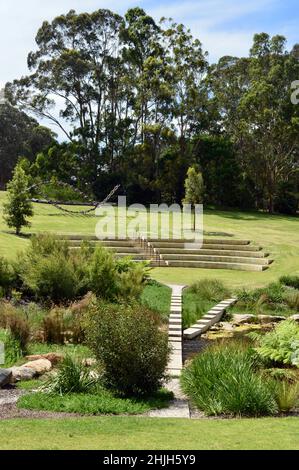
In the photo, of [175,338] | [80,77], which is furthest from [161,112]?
[175,338]

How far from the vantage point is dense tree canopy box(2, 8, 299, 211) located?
1740 inches

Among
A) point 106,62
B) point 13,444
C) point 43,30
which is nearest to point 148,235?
point 13,444

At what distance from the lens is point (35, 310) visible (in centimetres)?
1384

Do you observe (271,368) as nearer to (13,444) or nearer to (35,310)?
(13,444)

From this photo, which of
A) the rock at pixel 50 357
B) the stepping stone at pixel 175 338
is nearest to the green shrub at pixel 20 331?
the rock at pixel 50 357

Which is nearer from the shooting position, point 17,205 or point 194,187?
point 17,205

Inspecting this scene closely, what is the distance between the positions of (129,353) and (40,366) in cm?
184

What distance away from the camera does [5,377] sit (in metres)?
8.48

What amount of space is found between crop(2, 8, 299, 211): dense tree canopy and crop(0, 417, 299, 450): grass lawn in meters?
37.4

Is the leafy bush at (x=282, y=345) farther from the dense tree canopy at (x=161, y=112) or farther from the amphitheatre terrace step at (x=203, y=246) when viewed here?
the dense tree canopy at (x=161, y=112)

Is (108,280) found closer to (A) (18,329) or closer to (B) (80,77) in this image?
(A) (18,329)

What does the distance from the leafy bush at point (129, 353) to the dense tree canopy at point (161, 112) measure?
35556 millimetres

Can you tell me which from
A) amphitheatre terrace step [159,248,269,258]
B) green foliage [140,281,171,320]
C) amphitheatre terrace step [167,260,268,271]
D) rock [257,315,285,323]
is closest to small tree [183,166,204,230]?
amphitheatre terrace step [159,248,269,258]

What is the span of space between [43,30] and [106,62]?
255 inches
